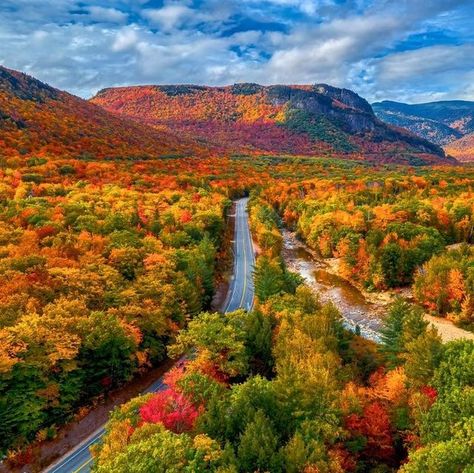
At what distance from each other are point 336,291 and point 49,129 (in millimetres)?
121699

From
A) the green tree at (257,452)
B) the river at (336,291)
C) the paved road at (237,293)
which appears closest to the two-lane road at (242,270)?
the paved road at (237,293)

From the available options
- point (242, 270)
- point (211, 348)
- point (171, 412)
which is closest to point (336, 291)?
point (242, 270)

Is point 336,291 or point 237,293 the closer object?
point 237,293

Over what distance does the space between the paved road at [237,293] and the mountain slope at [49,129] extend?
5393 centimetres

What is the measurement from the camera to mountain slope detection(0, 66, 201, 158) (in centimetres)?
13712

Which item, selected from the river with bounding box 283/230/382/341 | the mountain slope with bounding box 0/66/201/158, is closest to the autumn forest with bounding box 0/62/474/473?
the river with bounding box 283/230/382/341

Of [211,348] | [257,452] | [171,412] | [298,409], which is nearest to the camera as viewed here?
[257,452]

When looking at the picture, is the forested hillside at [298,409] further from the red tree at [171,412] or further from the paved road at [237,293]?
the paved road at [237,293]

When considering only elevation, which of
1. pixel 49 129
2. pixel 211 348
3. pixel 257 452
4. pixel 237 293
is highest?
pixel 49 129

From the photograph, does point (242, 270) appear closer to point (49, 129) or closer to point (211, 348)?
point (211, 348)

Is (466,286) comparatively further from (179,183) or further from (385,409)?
(179,183)

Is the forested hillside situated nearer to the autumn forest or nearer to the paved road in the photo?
the autumn forest

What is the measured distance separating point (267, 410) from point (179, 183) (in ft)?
336

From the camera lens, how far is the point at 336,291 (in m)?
80.2
